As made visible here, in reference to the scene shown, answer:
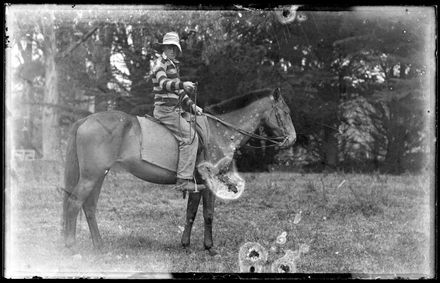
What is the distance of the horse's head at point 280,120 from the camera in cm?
828

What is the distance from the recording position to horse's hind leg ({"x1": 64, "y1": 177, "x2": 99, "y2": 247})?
24.1 feet

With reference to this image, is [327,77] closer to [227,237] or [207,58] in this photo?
[207,58]

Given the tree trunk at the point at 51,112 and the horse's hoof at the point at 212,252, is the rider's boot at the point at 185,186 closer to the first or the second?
the horse's hoof at the point at 212,252

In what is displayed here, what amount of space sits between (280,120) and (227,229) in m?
2.24

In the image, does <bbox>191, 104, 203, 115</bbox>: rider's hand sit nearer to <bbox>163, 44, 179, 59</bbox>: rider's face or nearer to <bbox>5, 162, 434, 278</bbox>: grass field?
<bbox>163, 44, 179, 59</bbox>: rider's face

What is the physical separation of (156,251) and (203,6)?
11.4 ft

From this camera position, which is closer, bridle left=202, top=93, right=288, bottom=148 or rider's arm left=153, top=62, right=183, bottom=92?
rider's arm left=153, top=62, right=183, bottom=92

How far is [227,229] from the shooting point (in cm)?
933

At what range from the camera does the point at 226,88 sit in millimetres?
12797

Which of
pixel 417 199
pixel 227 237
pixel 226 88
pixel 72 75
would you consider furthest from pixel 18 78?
pixel 417 199

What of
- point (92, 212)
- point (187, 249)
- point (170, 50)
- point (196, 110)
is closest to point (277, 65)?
point (196, 110)

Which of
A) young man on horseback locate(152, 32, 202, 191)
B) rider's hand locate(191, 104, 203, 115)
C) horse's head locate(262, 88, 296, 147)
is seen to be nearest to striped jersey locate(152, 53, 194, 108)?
young man on horseback locate(152, 32, 202, 191)

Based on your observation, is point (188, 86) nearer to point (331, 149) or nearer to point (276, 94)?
point (276, 94)

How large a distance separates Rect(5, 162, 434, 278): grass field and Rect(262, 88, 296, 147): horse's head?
5.24 ft
